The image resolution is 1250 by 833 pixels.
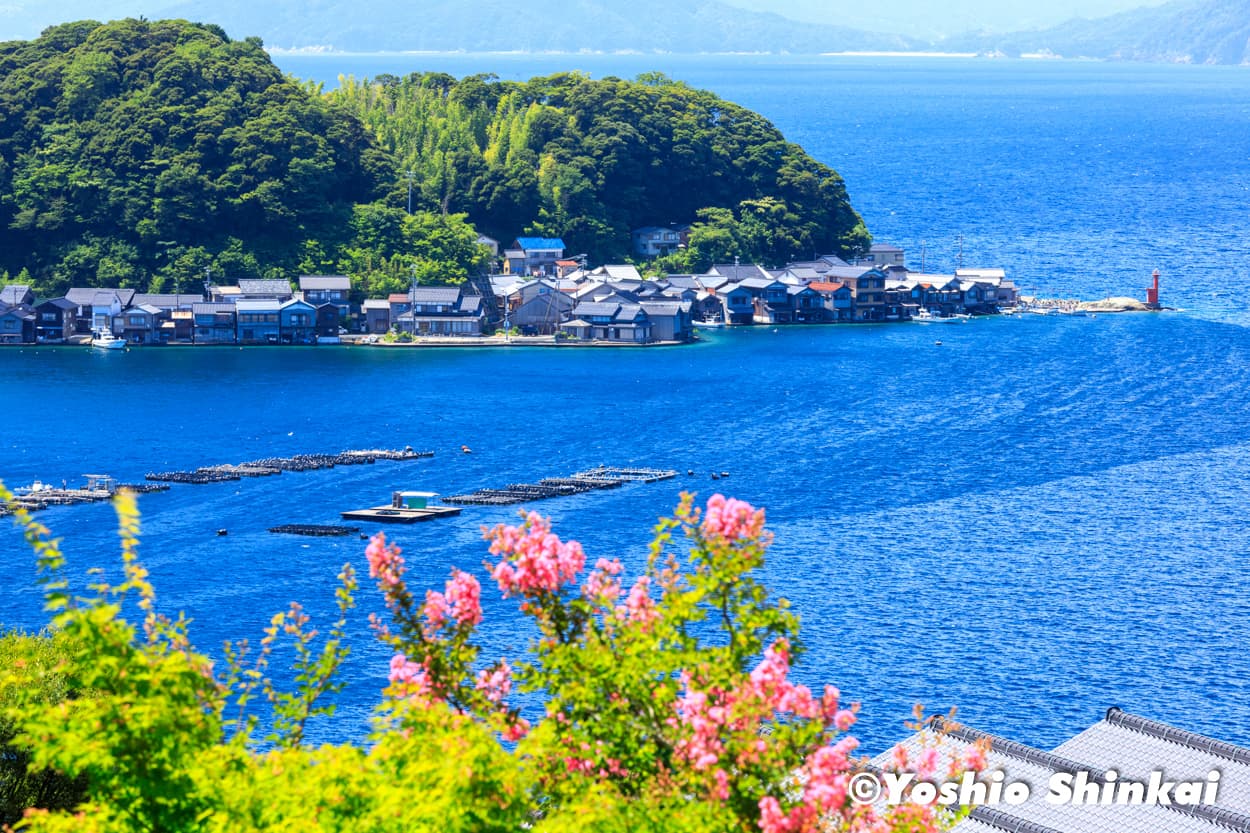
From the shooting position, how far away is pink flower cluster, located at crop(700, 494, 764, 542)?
9523mm

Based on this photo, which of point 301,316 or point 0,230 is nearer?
point 301,316

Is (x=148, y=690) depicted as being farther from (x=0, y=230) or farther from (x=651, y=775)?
(x=0, y=230)

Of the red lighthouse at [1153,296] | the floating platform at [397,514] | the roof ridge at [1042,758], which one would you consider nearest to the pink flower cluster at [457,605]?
the roof ridge at [1042,758]

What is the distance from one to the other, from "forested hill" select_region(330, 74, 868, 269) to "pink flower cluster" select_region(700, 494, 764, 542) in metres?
70.0

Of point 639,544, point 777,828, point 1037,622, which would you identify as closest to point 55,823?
point 777,828

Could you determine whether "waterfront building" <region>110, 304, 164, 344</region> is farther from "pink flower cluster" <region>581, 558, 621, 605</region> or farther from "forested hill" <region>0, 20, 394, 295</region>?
"pink flower cluster" <region>581, 558, 621, 605</region>

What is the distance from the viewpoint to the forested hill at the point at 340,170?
2881 inches

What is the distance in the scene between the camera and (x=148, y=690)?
377 inches

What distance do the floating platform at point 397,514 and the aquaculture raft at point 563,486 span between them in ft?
3.26

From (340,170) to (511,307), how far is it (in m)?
11.3

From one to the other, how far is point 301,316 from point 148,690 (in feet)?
196

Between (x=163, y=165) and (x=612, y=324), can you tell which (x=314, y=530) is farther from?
(x=163, y=165)

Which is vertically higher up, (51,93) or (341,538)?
(51,93)

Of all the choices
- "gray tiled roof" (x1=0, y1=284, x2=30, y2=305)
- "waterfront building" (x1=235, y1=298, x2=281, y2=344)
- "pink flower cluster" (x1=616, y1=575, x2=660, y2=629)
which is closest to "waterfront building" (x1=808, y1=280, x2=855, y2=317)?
"waterfront building" (x1=235, y1=298, x2=281, y2=344)
